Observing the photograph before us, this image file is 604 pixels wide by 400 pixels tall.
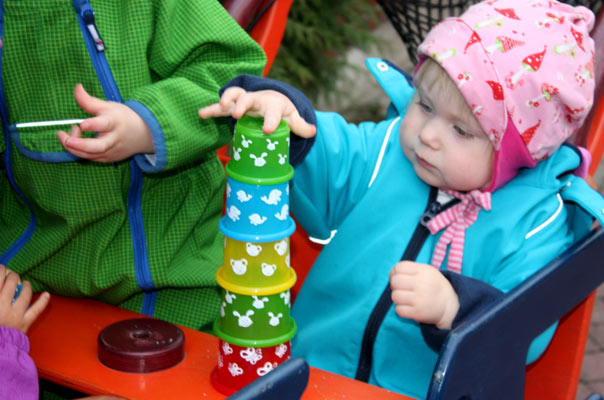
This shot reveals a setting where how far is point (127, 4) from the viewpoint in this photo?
136 cm

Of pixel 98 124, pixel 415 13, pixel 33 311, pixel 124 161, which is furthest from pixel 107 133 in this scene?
pixel 415 13

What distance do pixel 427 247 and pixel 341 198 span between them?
0.62 feet

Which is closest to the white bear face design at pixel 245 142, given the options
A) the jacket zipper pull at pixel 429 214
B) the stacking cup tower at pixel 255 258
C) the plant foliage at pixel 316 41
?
the stacking cup tower at pixel 255 258

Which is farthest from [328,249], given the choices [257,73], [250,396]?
[250,396]

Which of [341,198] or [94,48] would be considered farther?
[341,198]

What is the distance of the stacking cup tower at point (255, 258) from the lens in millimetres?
1025

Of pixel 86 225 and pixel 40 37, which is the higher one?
pixel 40 37

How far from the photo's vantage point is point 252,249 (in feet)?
3.43

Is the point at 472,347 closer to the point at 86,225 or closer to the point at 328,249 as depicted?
the point at 328,249

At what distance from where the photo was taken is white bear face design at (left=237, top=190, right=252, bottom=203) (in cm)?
103

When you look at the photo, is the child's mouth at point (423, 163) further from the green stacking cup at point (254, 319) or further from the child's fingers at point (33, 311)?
the child's fingers at point (33, 311)

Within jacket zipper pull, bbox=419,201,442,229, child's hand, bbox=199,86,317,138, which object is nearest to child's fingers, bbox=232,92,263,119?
child's hand, bbox=199,86,317,138

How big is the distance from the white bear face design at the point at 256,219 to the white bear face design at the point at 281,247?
0.12 feet

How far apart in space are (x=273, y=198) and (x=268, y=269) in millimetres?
92
